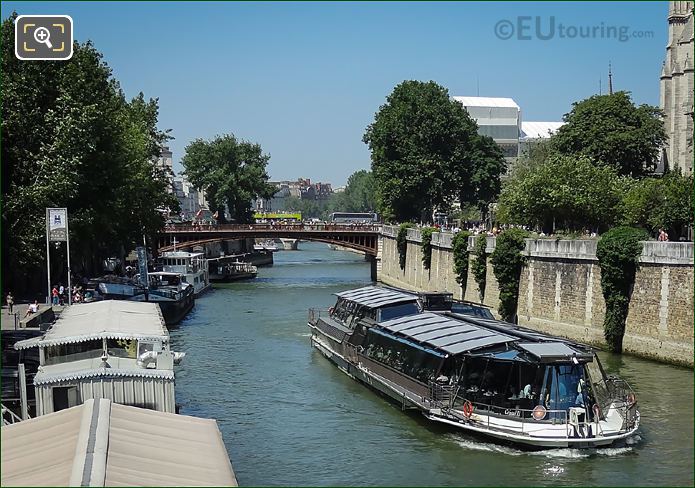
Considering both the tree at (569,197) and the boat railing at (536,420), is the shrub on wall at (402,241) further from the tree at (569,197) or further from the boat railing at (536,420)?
the boat railing at (536,420)

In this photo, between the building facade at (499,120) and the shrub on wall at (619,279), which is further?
the building facade at (499,120)

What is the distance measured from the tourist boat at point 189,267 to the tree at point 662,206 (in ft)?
89.7

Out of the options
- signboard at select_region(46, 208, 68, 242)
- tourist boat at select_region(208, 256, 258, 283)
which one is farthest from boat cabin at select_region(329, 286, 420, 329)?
tourist boat at select_region(208, 256, 258, 283)

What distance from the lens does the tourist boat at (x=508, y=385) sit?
21.3 m

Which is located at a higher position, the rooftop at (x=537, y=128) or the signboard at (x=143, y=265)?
the rooftop at (x=537, y=128)

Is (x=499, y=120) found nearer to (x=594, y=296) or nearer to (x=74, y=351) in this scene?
(x=594, y=296)

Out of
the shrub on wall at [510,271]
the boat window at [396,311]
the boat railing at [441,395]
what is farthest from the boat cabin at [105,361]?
the shrub on wall at [510,271]

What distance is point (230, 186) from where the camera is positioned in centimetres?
10112

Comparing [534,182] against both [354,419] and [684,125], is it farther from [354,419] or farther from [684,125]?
[354,419]

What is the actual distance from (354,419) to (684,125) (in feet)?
176

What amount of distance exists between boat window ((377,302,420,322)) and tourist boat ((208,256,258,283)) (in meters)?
46.9

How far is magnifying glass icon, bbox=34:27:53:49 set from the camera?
15883 mm

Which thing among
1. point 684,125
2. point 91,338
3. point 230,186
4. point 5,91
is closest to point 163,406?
point 91,338

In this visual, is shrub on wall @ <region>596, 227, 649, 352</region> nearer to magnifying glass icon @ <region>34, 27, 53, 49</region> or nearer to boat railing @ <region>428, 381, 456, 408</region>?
boat railing @ <region>428, 381, 456, 408</region>
